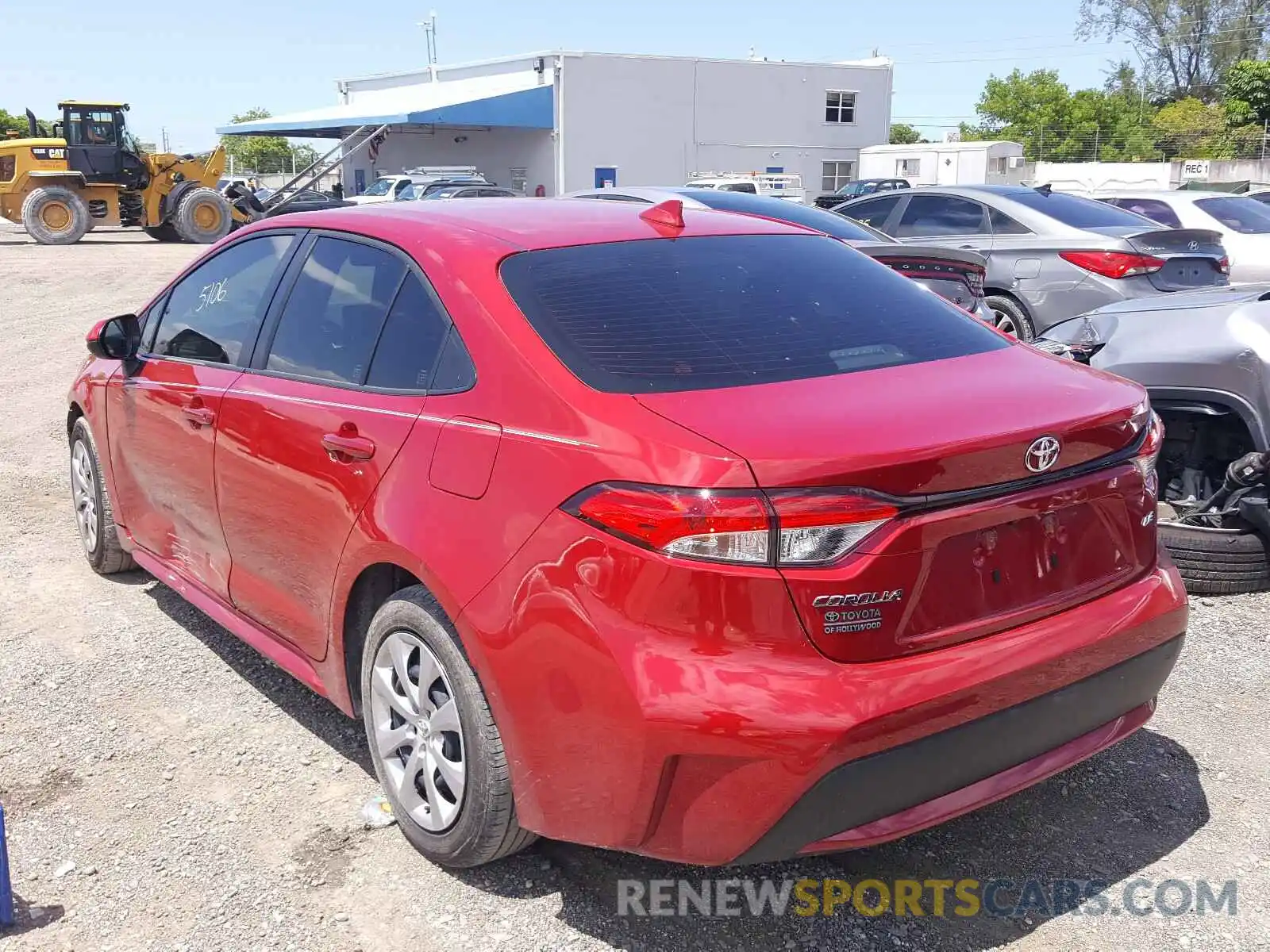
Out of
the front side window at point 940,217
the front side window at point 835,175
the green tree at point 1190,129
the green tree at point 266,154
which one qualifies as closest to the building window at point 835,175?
the front side window at point 835,175

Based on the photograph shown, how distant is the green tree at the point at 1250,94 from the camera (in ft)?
153

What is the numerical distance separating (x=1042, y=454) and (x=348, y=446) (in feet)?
5.70

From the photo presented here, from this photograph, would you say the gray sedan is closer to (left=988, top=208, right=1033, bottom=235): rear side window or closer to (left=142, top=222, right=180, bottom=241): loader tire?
(left=988, top=208, right=1033, bottom=235): rear side window

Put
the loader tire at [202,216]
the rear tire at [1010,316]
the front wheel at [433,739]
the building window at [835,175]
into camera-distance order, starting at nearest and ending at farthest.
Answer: the front wheel at [433,739] → the rear tire at [1010,316] → the loader tire at [202,216] → the building window at [835,175]

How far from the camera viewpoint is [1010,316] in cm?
941

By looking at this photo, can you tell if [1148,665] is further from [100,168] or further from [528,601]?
[100,168]

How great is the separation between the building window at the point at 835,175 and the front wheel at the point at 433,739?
43421 millimetres

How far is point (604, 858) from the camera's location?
9.96ft

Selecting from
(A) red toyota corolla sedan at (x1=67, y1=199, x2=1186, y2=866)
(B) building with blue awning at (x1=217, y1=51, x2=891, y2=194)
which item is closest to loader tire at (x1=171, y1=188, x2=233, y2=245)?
(B) building with blue awning at (x1=217, y1=51, x2=891, y2=194)

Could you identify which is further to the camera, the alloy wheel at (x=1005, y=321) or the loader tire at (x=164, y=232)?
the loader tire at (x=164, y=232)

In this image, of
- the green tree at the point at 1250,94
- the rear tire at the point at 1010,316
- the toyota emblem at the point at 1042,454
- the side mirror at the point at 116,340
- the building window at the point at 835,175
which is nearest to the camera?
the toyota emblem at the point at 1042,454

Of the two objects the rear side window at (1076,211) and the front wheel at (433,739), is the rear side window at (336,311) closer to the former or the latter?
the front wheel at (433,739)

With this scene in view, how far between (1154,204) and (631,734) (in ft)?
39.1

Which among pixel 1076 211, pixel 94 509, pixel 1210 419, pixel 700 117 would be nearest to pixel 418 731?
pixel 94 509
